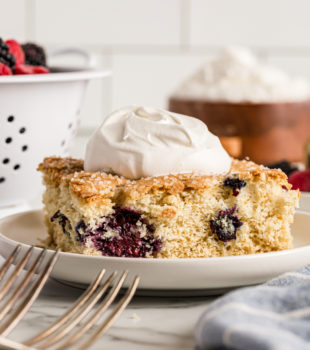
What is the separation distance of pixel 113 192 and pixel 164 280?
17cm

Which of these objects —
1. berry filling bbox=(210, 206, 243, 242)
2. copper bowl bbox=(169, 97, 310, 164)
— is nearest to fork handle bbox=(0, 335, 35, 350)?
berry filling bbox=(210, 206, 243, 242)

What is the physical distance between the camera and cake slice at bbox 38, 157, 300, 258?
3.17ft

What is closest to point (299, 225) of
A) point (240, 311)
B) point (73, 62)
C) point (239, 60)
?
point (240, 311)

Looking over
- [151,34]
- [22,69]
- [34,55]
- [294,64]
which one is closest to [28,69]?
[22,69]

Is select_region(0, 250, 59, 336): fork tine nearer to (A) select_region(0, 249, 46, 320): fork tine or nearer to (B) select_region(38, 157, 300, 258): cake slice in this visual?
(A) select_region(0, 249, 46, 320): fork tine

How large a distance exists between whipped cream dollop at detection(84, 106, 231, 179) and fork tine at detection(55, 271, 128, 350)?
25 centimetres

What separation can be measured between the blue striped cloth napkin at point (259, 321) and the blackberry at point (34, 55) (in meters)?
0.88

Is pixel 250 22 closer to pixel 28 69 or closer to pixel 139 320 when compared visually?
pixel 28 69

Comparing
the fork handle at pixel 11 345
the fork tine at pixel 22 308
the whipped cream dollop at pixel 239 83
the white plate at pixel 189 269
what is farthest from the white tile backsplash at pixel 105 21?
the fork handle at pixel 11 345

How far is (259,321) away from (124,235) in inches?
14.3

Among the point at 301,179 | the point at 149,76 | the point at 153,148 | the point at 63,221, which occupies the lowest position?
the point at 149,76

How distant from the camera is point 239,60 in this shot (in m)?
2.66

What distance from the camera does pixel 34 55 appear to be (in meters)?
1.46

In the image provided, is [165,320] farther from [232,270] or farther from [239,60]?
[239,60]
